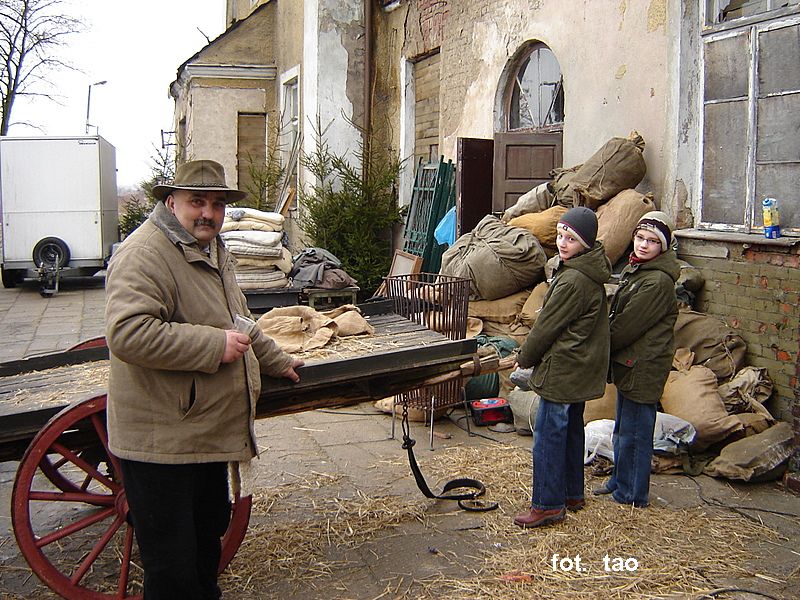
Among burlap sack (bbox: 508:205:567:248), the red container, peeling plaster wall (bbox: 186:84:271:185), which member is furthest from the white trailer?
the red container

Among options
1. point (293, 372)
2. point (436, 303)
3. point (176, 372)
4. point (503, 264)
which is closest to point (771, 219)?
point (503, 264)

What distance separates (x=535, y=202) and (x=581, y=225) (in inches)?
150

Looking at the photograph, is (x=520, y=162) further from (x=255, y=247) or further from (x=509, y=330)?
(x=255, y=247)

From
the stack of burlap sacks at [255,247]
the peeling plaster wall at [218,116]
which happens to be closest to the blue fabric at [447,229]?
the stack of burlap sacks at [255,247]

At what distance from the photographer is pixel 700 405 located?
18.1 feet

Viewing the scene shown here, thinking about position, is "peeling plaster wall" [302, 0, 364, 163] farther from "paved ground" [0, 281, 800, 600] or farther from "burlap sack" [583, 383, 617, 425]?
"burlap sack" [583, 383, 617, 425]

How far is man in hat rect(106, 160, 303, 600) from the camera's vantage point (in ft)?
9.43

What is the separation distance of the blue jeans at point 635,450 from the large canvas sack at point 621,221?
2264 mm

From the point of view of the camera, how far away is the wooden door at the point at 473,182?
9.30 m

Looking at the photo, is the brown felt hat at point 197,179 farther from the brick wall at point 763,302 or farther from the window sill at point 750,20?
the window sill at point 750,20

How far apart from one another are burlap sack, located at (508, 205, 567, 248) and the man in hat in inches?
188

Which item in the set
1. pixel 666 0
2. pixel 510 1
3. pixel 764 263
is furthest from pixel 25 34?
pixel 764 263

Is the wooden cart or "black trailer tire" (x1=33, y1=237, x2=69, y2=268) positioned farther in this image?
"black trailer tire" (x1=33, y1=237, x2=69, y2=268)

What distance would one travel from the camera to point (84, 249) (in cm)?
1542
